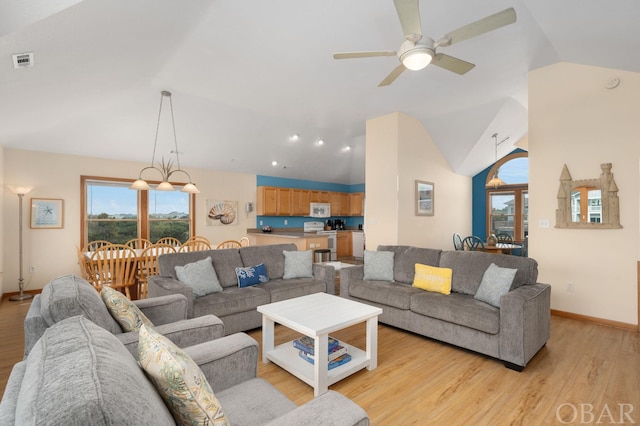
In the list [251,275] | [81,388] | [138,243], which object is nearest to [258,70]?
[251,275]

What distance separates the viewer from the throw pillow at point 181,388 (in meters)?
0.95

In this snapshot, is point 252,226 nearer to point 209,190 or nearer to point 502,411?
point 209,190

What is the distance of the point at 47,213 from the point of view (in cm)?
510

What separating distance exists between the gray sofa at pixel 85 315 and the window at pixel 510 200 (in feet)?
25.2

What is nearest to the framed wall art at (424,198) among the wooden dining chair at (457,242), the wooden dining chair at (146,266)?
the wooden dining chair at (457,242)

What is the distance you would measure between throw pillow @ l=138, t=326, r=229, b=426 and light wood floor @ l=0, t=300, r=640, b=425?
1369 millimetres

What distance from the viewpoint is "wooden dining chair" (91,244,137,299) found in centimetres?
376

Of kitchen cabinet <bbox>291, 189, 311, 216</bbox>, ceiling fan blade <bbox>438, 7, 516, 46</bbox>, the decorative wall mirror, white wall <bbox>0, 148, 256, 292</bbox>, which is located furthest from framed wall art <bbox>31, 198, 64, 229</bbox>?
the decorative wall mirror

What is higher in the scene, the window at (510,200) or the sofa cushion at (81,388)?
the window at (510,200)

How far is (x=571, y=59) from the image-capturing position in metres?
3.56

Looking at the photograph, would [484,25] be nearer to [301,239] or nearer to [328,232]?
[301,239]

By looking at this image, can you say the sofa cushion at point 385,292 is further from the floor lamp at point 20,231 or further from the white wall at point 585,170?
the floor lamp at point 20,231

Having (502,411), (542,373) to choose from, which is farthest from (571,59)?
(502,411)

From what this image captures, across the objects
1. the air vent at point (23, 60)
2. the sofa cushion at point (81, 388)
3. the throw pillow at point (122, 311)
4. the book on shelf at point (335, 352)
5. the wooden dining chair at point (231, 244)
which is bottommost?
the book on shelf at point (335, 352)
